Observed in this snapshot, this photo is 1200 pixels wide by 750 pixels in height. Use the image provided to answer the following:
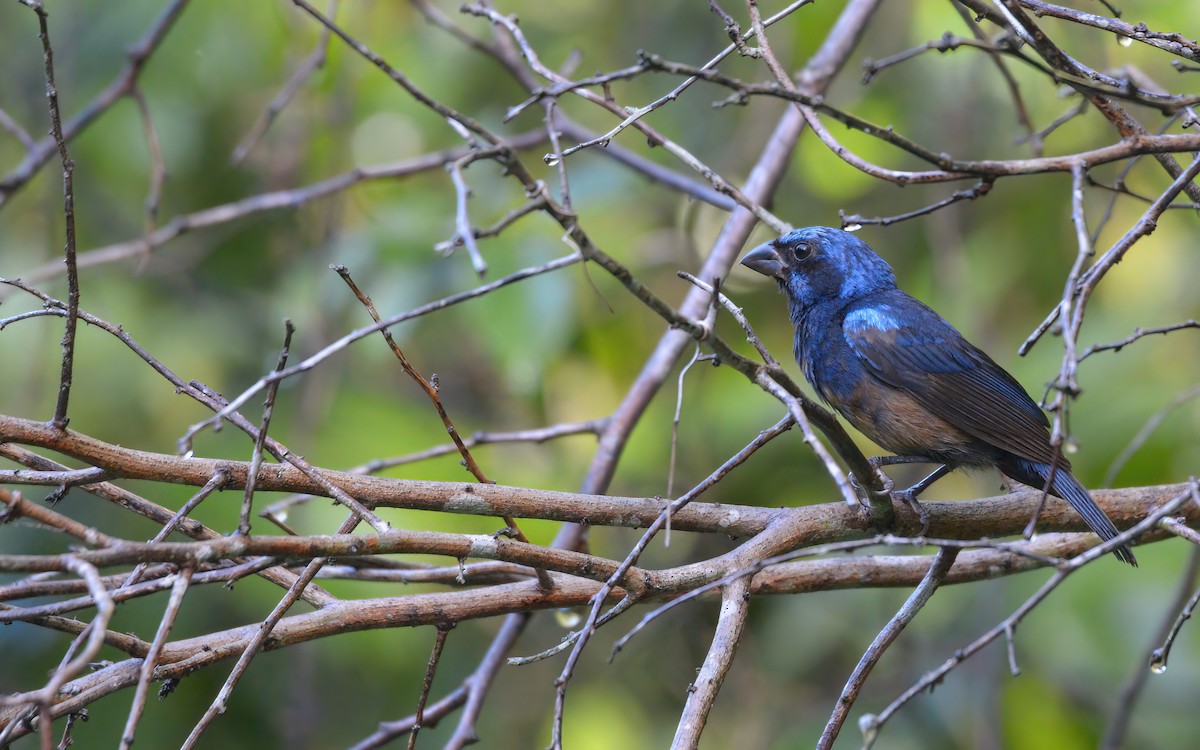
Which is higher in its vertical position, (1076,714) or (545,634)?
(545,634)

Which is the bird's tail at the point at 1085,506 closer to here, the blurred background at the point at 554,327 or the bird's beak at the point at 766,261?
the blurred background at the point at 554,327

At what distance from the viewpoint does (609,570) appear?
209 centimetres

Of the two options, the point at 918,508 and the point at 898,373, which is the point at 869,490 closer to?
the point at 918,508

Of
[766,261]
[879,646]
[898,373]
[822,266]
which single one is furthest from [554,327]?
[879,646]

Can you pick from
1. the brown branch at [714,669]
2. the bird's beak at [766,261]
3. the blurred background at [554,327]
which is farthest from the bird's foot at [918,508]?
the bird's beak at [766,261]

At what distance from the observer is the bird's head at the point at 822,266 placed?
3713 millimetres

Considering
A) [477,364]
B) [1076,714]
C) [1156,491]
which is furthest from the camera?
[477,364]

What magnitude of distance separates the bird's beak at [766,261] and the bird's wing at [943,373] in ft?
1.11

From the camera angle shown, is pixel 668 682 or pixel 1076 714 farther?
pixel 668 682

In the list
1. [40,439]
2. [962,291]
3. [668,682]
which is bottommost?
[40,439]

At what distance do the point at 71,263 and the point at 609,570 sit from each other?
44.2 inches

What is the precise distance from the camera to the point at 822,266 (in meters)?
3.74

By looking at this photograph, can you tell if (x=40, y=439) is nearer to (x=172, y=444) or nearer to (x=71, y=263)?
(x=71, y=263)

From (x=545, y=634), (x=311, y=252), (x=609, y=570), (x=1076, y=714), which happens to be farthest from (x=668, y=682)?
(x=609, y=570)
